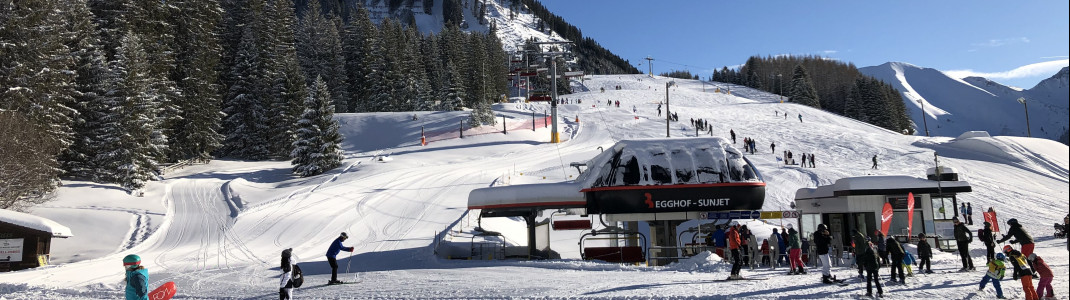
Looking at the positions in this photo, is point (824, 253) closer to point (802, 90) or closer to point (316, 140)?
point (316, 140)

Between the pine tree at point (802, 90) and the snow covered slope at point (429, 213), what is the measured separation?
33.5 meters

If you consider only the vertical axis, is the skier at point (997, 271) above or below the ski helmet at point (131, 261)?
below

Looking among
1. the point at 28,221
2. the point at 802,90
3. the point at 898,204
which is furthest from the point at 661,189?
the point at 802,90

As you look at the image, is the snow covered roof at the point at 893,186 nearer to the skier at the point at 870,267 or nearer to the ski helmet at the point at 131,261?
the skier at the point at 870,267

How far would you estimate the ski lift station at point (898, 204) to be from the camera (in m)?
18.6

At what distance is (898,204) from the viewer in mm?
18578

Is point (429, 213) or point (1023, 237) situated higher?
point (429, 213)

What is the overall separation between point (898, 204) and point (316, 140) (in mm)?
29491

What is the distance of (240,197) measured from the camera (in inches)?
1179

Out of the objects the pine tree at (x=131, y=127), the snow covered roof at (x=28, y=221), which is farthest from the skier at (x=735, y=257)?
the pine tree at (x=131, y=127)

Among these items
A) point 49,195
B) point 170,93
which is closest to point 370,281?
point 49,195

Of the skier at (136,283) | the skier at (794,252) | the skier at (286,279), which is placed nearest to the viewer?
the skier at (136,283)

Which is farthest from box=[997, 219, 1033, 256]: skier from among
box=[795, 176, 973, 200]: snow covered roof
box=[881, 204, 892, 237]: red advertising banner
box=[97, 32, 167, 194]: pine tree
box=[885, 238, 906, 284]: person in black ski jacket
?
box=[97, 32, 167, 194]: pine tree

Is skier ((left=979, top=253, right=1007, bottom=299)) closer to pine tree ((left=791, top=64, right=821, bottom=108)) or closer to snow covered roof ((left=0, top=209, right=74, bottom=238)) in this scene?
snow covered roof ((left=0, top=209, right=74, bottom=238))
